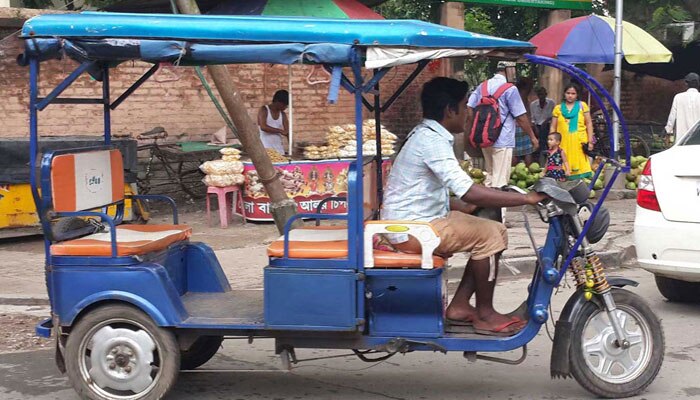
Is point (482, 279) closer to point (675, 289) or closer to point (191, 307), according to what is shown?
point (191, 307)

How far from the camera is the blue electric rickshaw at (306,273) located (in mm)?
4625

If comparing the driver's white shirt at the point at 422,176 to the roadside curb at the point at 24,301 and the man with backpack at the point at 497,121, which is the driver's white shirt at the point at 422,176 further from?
the man with backpack at the point at 497,121

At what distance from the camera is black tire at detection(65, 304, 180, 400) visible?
194 inches

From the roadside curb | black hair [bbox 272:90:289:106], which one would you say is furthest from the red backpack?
the roadside curb

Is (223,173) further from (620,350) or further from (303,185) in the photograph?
(620,350)

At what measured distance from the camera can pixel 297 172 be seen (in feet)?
36.7

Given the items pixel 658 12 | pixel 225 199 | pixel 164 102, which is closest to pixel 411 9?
pixel 658 12

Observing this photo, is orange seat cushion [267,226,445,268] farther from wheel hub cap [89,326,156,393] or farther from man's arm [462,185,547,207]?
wheel hub cap [89,326,156,393]

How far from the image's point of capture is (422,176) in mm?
5047

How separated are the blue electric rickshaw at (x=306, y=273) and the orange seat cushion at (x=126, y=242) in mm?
10

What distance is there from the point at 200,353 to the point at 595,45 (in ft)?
32.3

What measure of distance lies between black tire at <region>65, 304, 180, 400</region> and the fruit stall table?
20.4ft

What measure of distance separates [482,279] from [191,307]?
1642mm

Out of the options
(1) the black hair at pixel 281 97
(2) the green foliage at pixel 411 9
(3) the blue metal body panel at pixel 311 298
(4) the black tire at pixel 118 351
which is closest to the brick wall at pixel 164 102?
(1) the black hair at pixel 281 97
